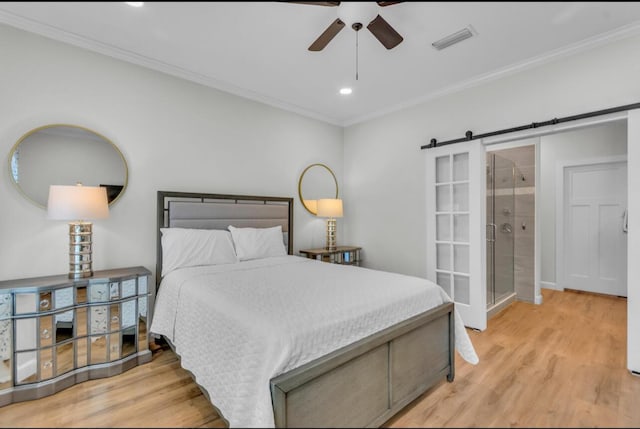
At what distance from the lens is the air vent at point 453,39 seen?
234cm

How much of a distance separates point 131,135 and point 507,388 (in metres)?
3.32

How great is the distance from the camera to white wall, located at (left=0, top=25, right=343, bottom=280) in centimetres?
230

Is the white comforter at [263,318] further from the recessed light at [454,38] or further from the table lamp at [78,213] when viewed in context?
the recessed light at [454,38]

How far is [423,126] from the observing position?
3.68 metres

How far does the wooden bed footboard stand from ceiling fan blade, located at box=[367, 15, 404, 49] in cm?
177

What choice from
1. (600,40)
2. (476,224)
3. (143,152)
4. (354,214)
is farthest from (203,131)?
(600,40)

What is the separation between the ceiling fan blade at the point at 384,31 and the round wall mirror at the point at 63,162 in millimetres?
2325

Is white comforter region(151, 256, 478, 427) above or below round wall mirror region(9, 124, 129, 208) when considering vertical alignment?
below

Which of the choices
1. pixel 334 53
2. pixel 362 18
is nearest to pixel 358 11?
pixel 362 18

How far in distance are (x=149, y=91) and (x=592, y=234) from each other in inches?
235

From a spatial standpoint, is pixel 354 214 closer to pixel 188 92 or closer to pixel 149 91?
pixel 188 92

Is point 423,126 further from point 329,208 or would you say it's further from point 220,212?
point 220,212

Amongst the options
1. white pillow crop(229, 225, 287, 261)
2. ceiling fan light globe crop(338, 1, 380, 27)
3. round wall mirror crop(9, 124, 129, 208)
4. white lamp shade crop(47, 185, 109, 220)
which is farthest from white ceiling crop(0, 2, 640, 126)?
white pillow crop(229, 225, 287, 261)

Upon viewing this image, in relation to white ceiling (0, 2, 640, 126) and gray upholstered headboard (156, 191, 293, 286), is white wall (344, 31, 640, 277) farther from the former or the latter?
gray upholstered headboard (156, 191, 293, 286)
